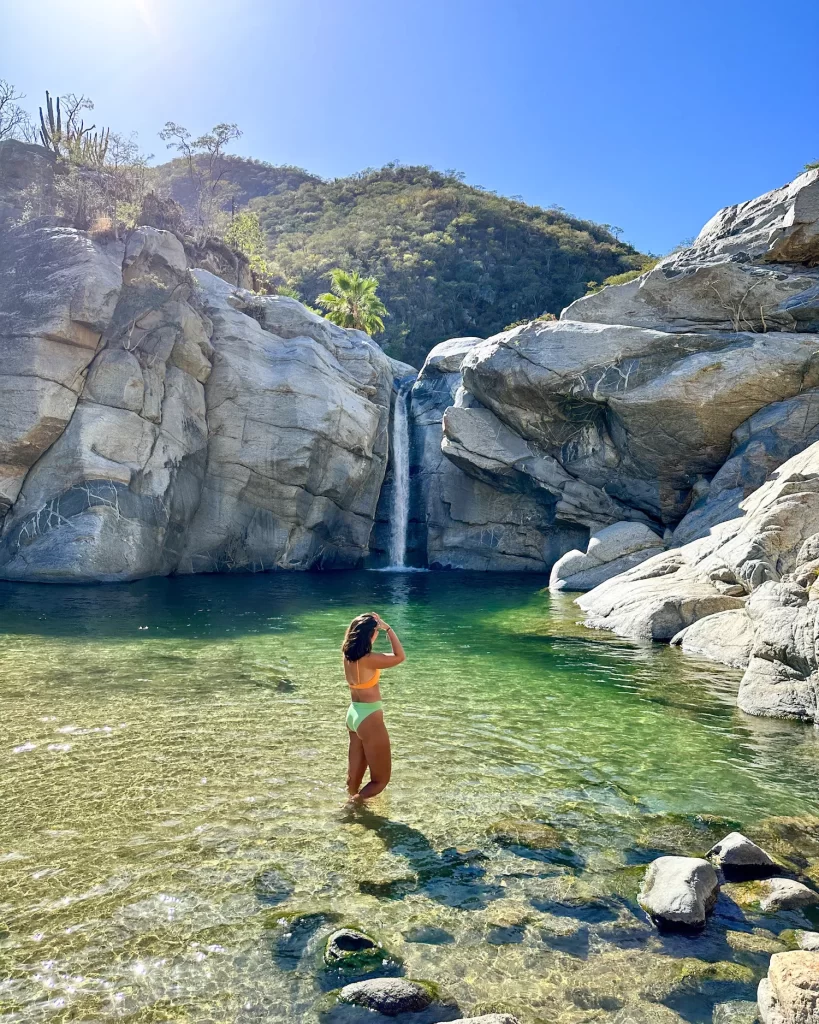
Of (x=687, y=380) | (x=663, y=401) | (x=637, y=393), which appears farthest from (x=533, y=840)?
(x=637, y=393)

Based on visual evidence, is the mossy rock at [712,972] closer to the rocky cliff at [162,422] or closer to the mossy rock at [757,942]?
the mossy rock at [757,942]

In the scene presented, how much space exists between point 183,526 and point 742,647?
23.4m

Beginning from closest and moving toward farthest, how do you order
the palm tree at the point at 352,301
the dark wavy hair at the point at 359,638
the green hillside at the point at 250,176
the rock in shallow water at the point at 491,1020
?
the rock in shallow water at the point at 491,1020, the dark wavy hair at the point at 359,638, the palm tree at the point at 352,301, the green hillside at the point at 250,176

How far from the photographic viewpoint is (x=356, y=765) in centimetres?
719

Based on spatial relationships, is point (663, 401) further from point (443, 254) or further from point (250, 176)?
point (250, 176)

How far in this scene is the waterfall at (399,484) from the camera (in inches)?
1571

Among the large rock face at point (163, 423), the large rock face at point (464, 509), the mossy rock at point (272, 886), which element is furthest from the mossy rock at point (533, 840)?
the large rock face at point (464, 509)

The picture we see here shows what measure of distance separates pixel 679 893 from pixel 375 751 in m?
2.97

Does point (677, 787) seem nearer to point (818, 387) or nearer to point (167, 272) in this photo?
point (818, 387)

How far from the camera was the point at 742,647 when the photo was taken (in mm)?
14406

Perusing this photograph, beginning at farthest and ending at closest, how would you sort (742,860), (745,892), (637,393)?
(637,393) < (742,860) < (745,892)

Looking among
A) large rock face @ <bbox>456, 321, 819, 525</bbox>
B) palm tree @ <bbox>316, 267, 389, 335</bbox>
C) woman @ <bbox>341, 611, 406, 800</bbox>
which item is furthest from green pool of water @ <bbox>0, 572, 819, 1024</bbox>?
palm tree @ <bbox>316, 267, 389, 335</bbox>

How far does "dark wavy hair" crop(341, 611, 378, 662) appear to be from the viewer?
22.8 feet

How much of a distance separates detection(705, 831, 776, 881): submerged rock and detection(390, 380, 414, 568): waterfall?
33536 millimetres
